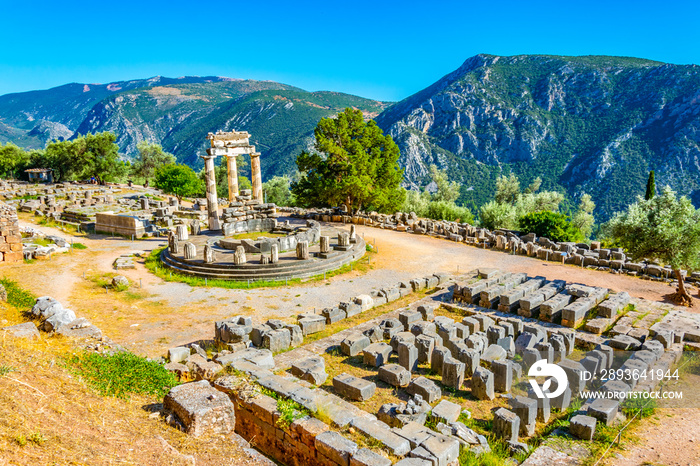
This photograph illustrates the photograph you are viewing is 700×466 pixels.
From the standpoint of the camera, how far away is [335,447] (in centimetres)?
684

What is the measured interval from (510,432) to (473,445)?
2.98 ft

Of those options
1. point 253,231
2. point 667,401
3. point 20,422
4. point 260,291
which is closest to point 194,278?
point 260,291

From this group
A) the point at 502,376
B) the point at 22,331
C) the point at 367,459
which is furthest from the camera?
the point at 502,376

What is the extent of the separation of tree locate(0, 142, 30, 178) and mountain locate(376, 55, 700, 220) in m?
62.8

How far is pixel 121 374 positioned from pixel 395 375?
611cm

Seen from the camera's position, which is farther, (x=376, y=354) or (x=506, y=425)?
(x=376, y=354)

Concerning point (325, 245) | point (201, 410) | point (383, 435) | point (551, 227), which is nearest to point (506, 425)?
point (383, 435)

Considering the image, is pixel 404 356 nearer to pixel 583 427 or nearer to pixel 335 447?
pixel 583 427

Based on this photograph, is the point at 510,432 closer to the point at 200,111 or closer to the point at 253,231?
the point at 253,231

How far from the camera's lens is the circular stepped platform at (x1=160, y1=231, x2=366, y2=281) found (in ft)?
65.6

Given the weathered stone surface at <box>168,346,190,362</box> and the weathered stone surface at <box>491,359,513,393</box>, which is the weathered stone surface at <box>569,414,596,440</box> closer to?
the weathered stone surface at <box>491,359,513,393</box>

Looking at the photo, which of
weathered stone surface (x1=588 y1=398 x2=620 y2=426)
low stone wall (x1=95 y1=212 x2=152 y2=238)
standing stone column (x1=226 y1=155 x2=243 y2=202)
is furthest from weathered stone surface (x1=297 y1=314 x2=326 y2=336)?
standing stone column (x1=226 y1=155 x2=243 y2=202)

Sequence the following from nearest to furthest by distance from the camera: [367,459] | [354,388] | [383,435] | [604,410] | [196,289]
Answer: [367,459] → [383,435] → [604,410] → [354,388] → [196,289]

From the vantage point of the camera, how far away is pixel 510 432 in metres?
8.12
